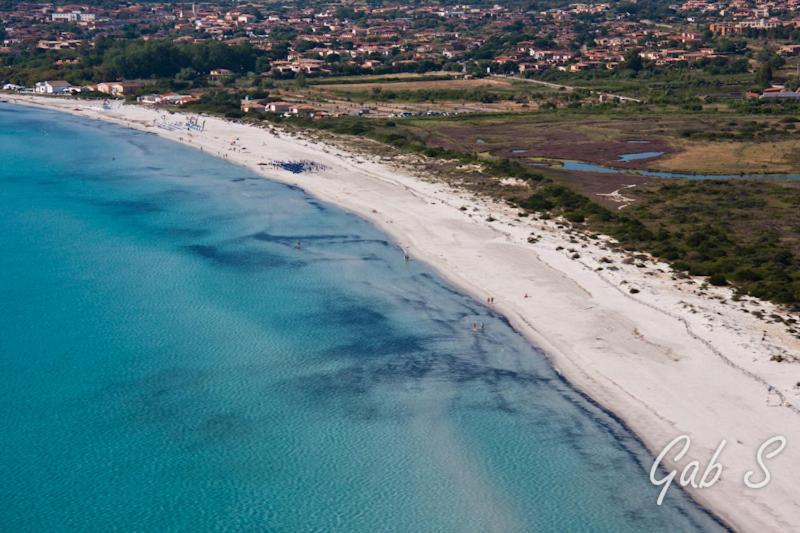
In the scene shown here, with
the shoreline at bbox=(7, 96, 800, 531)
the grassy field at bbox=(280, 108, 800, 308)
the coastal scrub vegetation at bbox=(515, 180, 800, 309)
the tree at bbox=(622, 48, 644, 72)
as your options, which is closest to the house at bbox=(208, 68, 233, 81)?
the grassy field at bbox=(280, 108, 800, 308)

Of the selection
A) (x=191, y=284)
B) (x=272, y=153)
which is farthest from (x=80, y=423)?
(x=272, y=153)

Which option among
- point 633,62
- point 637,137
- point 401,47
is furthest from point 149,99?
point 633,62

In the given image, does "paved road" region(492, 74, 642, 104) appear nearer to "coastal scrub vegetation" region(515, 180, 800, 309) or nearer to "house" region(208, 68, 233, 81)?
"house" region(208, 68, 233, 81)

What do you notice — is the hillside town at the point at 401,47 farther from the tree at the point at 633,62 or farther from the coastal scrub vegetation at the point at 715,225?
the coastal scrub vegetation at the point at 715,225

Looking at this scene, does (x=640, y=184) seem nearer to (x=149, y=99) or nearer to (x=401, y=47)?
(x=149, y=99)

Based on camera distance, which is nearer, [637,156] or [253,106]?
[637,156]

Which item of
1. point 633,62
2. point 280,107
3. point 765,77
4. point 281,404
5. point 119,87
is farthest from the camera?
point 633,62

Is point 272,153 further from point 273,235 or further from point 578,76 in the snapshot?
point 578,76
